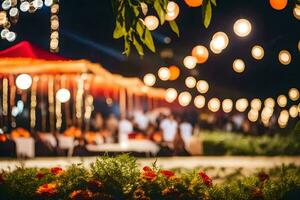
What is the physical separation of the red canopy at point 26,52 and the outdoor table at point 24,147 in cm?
879

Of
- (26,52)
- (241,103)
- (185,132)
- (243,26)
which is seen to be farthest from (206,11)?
(241,103)

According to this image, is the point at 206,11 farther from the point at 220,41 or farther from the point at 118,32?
the point at 220,41

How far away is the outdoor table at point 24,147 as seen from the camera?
17.4m

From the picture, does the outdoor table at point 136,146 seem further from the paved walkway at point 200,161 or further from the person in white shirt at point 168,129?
the person in white shirt at point 168,129

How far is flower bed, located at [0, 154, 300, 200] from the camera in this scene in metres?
5.12

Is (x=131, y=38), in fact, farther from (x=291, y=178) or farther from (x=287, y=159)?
(x=287, y=159)

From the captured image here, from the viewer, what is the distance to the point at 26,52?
357 inches

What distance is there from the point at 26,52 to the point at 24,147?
29.5 feet

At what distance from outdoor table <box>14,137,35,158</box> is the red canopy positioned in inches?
346

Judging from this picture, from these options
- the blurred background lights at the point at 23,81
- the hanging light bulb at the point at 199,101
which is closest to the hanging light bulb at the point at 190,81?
the hanging light bulb at the point at 199,101

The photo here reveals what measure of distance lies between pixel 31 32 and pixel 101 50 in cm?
239

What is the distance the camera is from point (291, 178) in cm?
574

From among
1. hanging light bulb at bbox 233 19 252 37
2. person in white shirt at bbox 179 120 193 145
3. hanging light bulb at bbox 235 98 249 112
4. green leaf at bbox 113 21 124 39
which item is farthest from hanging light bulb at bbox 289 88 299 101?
green leaf at bbox 113 21 124 39

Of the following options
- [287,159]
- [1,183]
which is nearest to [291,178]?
[1,183]
